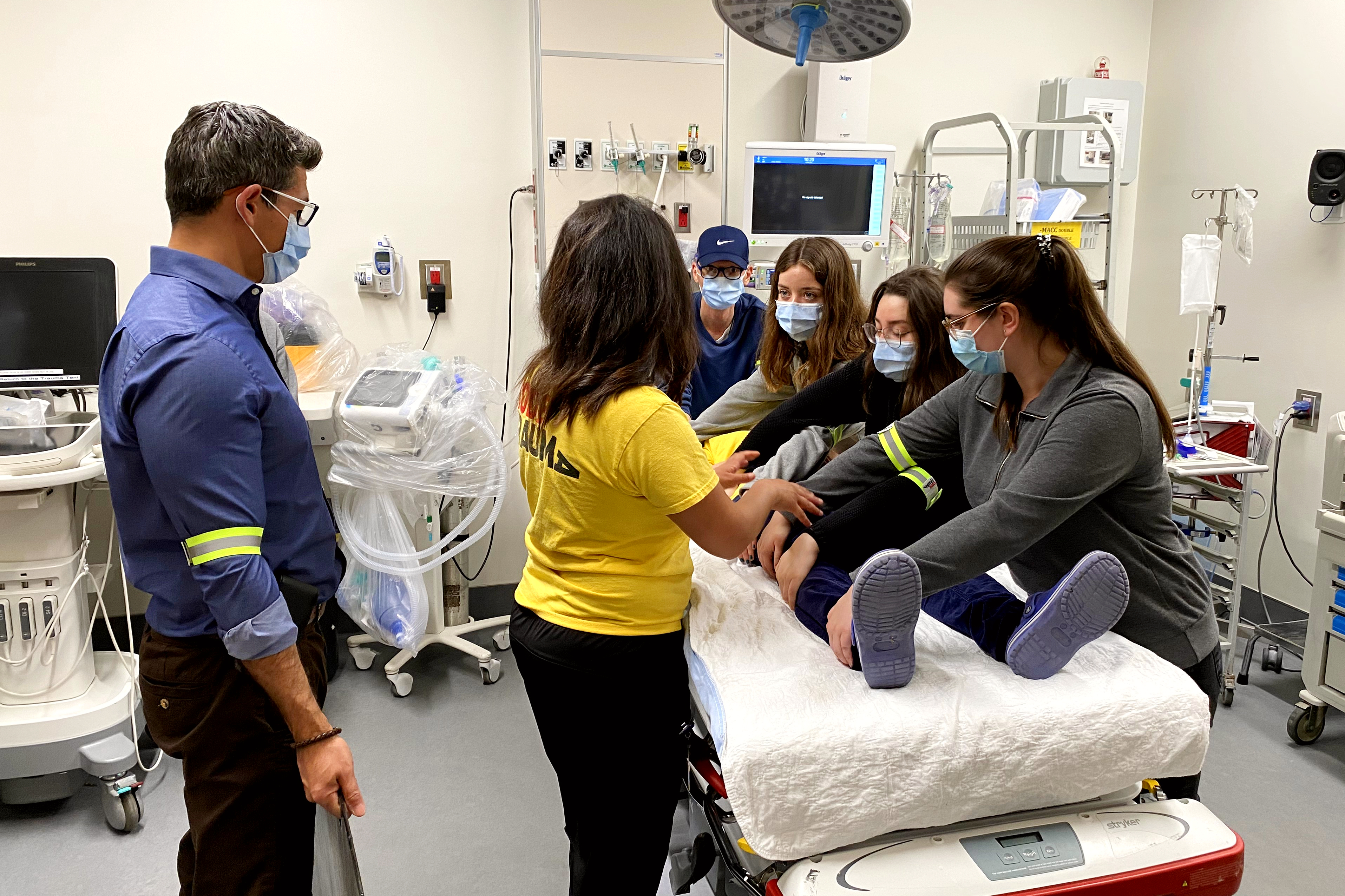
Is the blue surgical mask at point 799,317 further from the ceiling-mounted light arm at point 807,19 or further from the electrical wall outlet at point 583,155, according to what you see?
the electrical wall outlet at point 583,155

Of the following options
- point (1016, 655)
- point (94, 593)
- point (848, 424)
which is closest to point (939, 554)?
point (1016, 655)

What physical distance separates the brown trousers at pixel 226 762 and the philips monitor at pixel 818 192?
2485 mm

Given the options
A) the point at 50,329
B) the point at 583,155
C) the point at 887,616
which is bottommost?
the point at 887,616

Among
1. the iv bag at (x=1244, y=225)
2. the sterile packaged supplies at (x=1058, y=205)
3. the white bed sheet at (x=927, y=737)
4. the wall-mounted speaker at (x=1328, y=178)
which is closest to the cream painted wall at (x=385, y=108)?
the sterile packaged supplies at (x=1058, y=205)

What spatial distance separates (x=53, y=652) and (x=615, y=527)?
71.7 inches

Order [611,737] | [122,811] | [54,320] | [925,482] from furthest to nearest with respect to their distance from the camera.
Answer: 1. [54,320]
2. [122,811]
3. [925,482]
4. [611,737]

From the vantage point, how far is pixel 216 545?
3.69 ft

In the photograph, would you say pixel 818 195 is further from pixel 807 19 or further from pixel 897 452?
pixel 807 19

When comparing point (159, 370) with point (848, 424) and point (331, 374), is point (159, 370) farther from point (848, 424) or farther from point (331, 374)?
point (331, 374)

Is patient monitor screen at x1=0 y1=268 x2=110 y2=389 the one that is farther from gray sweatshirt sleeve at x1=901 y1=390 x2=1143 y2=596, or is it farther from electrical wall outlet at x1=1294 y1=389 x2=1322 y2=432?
electrical wall outlet at x1=1294 y1=389 x2=1322 y2=432

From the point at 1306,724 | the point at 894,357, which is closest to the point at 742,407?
the point at 894,357

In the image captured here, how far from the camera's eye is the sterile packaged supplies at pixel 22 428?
82.4 inches

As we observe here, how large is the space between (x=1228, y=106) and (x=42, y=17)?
4375 millimetres

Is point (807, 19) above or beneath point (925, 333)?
above
